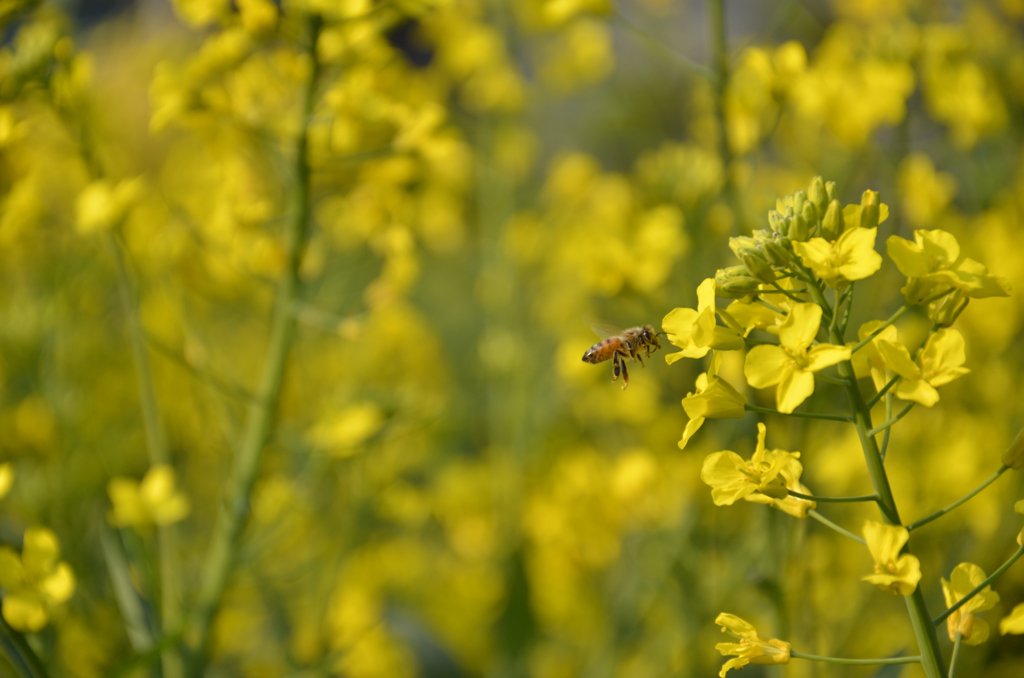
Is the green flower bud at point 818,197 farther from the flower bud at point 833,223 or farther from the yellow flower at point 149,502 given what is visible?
the yellow flower at point 149,502

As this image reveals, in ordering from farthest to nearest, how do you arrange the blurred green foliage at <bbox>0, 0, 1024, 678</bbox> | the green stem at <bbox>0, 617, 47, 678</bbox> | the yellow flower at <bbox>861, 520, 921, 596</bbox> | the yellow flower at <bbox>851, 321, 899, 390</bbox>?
1. the blurred green foliage at <bbox>0, 0, 1024, 678</bbox>
2. the green stem at <bbox>0, 617, 47, 678</bbox>
3. the yellow flower at <bbox>851, 321, 899, 390</bbox>
4. the yellow flower at <bbox>861, 520, 921, 596</bbox>

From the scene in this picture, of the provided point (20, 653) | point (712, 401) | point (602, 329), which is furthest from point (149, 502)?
point (712, 401)

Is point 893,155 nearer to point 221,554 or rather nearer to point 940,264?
point 940,264

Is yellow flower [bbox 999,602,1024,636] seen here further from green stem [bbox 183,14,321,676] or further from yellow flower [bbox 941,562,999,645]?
green stem [bbox 183,14,321,676]

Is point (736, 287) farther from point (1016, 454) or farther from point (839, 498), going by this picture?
point (1016, 454)

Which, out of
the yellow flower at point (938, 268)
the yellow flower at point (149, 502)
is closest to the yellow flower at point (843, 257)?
the yellow flower at point (938, 268)

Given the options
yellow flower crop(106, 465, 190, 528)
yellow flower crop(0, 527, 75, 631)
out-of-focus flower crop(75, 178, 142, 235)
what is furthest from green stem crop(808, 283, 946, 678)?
out-of-focus flower crop(75, 178, 142, 235)
